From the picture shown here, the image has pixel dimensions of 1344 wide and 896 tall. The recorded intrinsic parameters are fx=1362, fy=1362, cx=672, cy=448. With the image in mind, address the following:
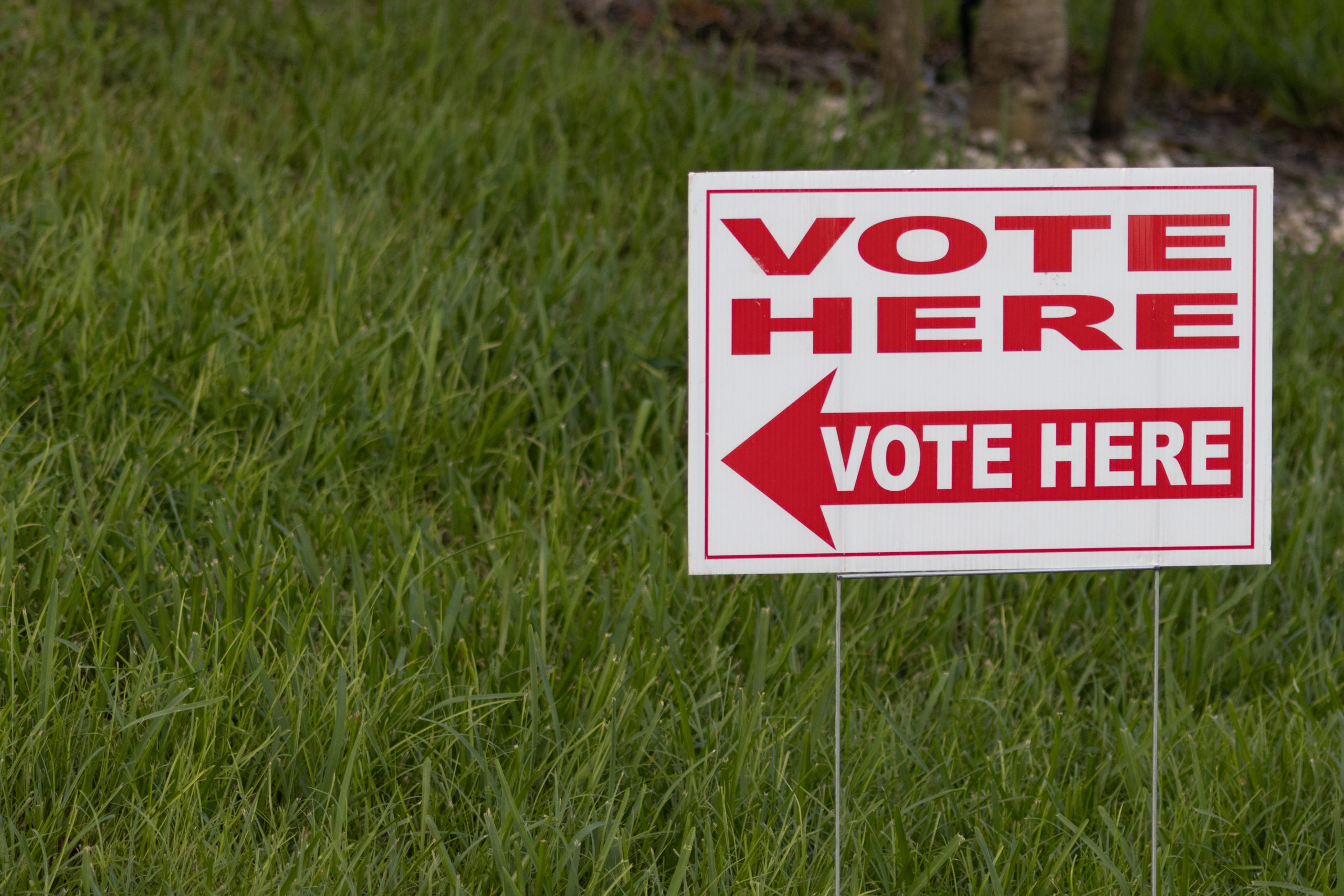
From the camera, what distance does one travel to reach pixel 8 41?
432 cm

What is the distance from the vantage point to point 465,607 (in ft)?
8.28

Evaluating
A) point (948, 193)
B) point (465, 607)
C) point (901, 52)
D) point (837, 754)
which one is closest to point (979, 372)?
point (948, 193)

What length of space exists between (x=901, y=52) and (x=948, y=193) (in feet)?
11.9

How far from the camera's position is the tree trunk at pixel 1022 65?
211 inches

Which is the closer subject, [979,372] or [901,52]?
[979,372]

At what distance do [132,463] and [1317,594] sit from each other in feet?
8.46

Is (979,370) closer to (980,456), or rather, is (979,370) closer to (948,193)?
(980,456)

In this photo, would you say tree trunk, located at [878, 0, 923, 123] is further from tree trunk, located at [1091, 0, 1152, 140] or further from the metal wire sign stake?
the metal wire sign stake

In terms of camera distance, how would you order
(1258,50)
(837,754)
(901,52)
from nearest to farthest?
(837,754) → (901,52) → (1258,50)

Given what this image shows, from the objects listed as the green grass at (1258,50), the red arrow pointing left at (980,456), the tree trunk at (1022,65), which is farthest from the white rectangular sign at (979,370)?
the green grass at (1258,50)

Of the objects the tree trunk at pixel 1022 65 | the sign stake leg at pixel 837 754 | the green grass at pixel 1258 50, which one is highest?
the green grass at pixel 1258 50

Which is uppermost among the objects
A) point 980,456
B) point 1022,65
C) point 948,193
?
point 1022,65

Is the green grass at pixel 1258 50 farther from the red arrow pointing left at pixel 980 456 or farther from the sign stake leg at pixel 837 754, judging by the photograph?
the sign stake leg at pixel 837 754

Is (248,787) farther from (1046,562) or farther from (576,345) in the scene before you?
(576,345)
